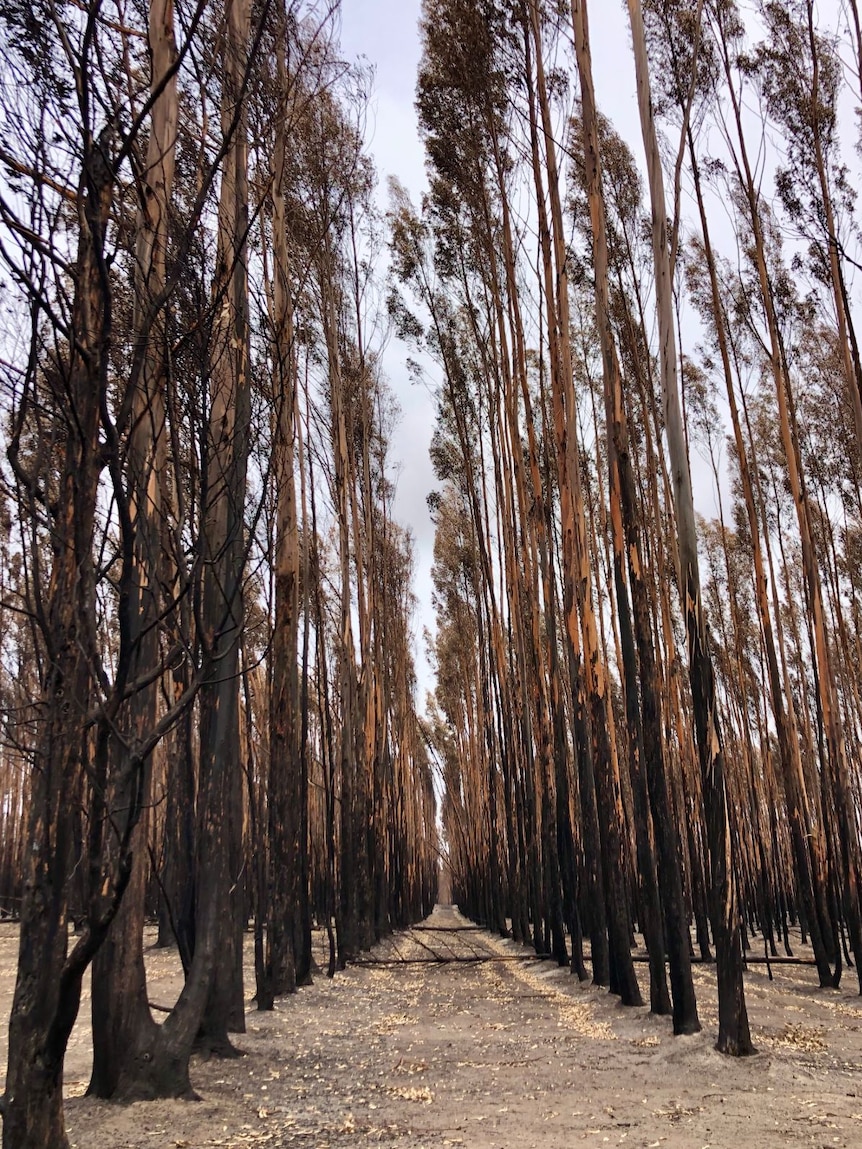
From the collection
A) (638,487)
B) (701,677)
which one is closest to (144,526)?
(701,677)

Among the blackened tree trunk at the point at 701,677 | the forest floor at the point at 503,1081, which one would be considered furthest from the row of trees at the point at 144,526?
the blackened tree trunk at the point at 701,677

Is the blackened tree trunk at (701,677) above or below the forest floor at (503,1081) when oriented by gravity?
above

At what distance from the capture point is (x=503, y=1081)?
4.69m

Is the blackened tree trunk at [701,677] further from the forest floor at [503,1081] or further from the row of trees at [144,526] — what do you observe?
the row of trees at [144,526]

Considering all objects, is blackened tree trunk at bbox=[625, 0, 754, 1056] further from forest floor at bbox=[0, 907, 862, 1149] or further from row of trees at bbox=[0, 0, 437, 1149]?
row of trees at bbox=[0, 0, 437, 1149]

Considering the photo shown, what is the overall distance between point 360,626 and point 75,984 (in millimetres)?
10845

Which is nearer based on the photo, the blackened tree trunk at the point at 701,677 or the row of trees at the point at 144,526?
the row of trees at the point at 144,526

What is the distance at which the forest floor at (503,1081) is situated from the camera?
11.5 feet

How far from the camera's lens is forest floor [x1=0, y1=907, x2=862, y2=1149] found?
11.5 feet

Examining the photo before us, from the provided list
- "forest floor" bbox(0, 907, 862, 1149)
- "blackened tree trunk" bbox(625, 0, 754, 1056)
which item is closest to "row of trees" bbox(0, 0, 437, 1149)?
"forest floor" bbox(0, 907, 862, 1149)

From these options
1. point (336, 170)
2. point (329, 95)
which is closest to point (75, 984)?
point (329, 95)

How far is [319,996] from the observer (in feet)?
26.9

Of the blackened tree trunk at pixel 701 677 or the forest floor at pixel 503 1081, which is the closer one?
the forest floor at pixel 503 1081

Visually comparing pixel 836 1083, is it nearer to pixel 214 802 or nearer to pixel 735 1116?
pixel 735 1116
